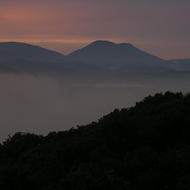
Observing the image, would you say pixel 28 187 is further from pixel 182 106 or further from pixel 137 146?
pixel 182 106

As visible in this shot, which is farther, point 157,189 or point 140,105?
point 140,105

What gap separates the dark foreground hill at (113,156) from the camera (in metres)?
8.23

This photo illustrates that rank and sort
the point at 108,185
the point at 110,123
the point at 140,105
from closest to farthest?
1. the point at 108,185
2. the point at 110,123
3. the point at 140,105

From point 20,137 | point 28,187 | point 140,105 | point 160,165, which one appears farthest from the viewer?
point 140,105

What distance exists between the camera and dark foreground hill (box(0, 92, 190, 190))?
8.23 m

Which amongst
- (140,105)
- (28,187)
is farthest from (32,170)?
(140,105)

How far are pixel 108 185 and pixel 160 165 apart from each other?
1.12m

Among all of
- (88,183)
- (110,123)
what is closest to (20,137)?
(110,123)

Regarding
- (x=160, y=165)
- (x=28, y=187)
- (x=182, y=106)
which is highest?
(x=182, y=106)

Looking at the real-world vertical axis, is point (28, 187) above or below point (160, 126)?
below

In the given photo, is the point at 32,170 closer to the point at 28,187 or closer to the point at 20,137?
the point at 28,187

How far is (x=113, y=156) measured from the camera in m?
9.58

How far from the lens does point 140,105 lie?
13.9 metres

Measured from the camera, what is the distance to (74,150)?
1004cm
